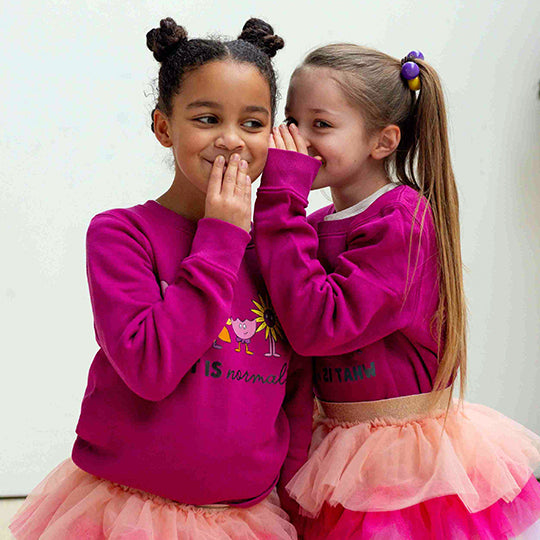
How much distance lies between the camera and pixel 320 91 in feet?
4.00

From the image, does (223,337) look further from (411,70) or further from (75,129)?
(75,129)

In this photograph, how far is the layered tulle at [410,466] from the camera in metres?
1.11

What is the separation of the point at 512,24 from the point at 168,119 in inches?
63.7

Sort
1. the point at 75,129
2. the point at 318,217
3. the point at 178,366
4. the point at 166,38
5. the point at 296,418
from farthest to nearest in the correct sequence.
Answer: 1. the point at 75,129
2. the point at 318,217
3. the point at 296,418
4. the point at 166,38
5. the point at 178,366

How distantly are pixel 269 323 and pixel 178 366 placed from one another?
0.65 ft

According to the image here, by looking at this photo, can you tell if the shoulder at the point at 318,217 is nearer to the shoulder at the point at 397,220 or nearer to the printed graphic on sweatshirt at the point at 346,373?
the shoulder at the point at 397,220

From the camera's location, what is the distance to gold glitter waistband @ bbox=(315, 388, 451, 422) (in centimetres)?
118

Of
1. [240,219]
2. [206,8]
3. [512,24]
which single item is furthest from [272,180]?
[512,24]

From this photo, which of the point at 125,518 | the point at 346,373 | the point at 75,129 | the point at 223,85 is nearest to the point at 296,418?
the point at 346,373

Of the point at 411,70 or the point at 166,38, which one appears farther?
the point at 411,70

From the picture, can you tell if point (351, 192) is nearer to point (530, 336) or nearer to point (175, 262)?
point (175, 262)

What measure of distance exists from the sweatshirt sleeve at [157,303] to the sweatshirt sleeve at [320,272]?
88 mm

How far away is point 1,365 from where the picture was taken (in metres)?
2.12

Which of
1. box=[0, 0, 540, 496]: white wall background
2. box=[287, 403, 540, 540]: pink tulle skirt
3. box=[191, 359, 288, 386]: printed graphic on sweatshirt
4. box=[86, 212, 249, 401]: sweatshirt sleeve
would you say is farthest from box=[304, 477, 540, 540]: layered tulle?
box=[0, 0, 540, 496]: white wall background
